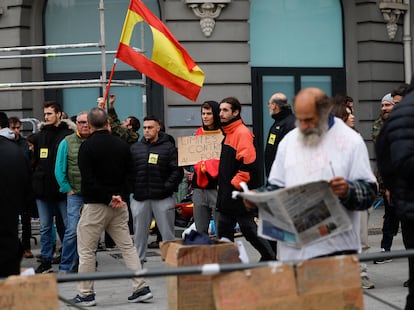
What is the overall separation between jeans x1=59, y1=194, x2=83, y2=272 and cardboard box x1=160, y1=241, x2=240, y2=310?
441 cm

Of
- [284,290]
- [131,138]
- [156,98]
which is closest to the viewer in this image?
[284,290]

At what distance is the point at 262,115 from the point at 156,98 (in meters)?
2.09

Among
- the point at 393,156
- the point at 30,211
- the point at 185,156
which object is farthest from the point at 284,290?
the point at 30,211

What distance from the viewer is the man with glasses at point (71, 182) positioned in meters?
10.8

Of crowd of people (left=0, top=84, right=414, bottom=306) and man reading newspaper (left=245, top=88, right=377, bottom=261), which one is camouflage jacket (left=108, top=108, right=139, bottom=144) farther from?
man reading newspaper (left=245, top=88, right=377, bottom=261)

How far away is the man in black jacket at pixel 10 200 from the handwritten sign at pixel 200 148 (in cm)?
475

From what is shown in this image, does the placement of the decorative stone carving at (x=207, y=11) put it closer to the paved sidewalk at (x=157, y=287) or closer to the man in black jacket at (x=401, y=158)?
the paved sidewalk at (x=157, y=287)

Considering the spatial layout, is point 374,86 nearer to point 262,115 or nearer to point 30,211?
point 262,115

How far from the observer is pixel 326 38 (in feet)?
61.4

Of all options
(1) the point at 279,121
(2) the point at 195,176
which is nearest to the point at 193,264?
(2) the point at 195,176

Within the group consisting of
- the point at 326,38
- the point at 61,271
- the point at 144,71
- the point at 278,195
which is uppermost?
the point at 326,38

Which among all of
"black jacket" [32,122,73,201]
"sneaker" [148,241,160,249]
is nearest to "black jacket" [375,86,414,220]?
"black jacket" [32,122,73,201]

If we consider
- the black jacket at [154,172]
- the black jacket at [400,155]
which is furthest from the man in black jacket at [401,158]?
the black jacket at [154,172]

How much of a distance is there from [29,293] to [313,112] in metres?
1.91
